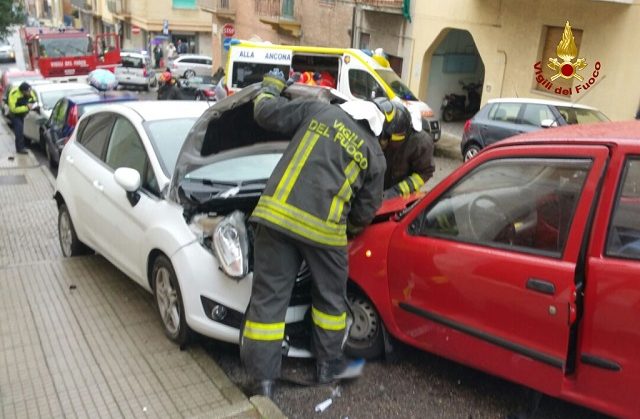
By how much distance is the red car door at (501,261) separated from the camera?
3.09m

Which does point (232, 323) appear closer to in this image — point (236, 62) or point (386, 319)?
point (386, 319)

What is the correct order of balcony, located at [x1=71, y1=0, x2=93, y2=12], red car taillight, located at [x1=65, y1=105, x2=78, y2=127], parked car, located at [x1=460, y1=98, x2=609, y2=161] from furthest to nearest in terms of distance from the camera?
balcony, located at [x1=71, y1=0, x2=93, y2=12] < parked car, located at [x1=460, y1=98, x2=609, y2=161] < red car taillight, located at [x1=65, y1=105, x2=78, y2=127]

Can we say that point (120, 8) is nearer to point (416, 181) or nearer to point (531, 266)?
point (416, 181)

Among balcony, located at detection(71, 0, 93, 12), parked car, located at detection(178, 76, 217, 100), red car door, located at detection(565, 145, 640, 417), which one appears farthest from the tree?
balcony, located at detection(71, 0, 93, 12)

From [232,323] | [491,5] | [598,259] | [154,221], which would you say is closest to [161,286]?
[154,221]

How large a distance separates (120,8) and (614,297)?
163 ft

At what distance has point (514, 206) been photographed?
3412 millimetres

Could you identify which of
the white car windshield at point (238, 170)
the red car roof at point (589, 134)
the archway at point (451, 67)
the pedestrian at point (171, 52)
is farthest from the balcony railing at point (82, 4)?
the red car roof at point (589, 134)

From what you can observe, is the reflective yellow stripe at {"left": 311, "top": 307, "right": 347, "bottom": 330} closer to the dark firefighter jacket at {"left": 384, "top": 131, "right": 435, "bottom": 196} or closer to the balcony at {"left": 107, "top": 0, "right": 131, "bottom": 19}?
the dark firefighter jacket at {"left": 384, "top": 131, "right": 435, "bottom": 196}

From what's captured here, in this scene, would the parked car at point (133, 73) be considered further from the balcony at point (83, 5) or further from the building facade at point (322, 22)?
the balcony at point (83, 5)

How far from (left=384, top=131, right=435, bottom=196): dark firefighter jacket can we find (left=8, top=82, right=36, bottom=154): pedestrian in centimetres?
1153

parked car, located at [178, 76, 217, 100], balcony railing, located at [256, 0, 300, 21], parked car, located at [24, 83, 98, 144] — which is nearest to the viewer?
parked car, located at [24, 83, 98, 144]

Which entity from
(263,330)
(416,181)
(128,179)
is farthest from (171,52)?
(263,330)

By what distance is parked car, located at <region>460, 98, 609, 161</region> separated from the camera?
1196 cm
